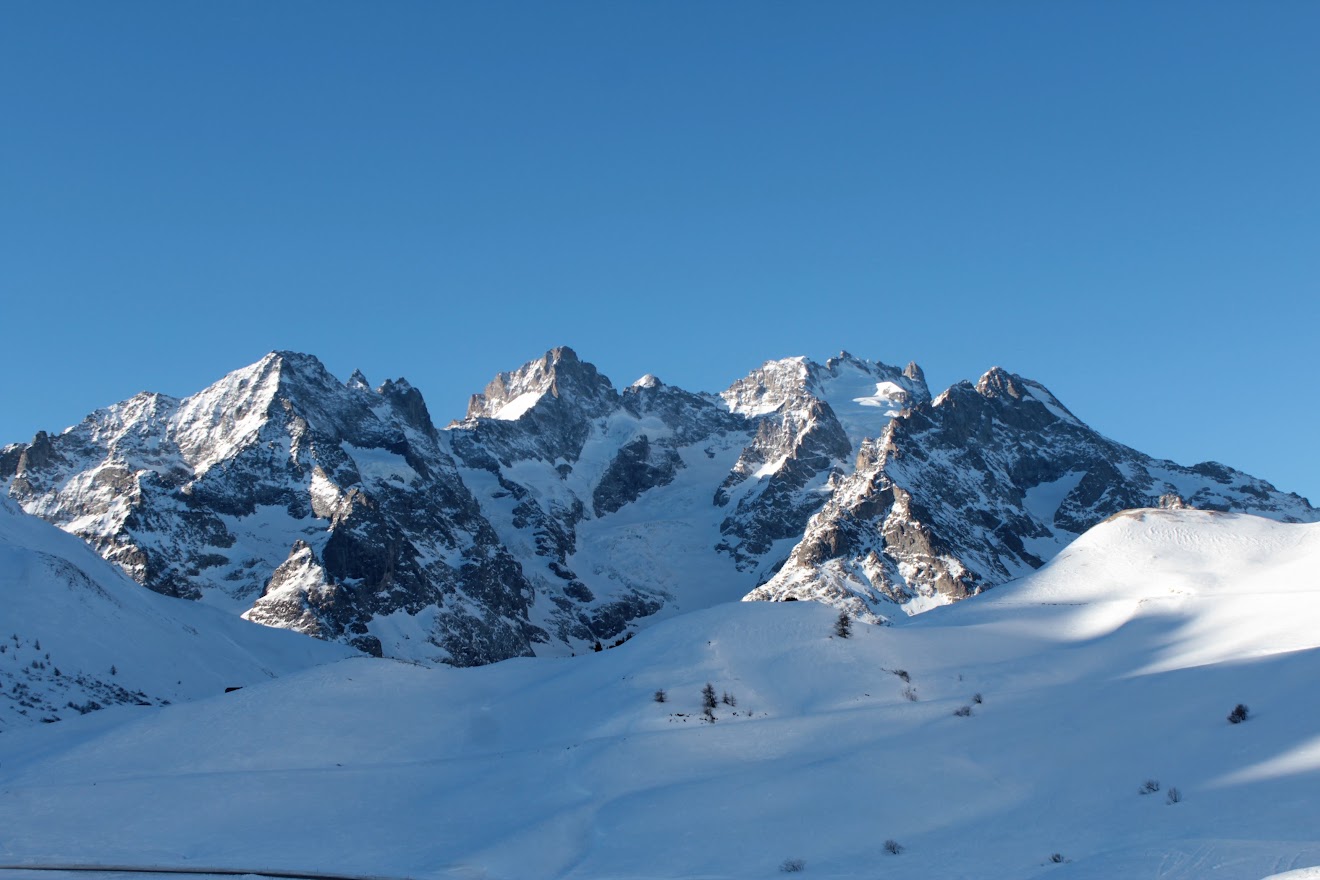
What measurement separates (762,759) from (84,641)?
4415 cm

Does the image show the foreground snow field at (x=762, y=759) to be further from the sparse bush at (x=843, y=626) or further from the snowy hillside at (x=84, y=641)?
the snowy hillside at (x=84, y=641)

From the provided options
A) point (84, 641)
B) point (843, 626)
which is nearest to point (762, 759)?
point (843, 626)

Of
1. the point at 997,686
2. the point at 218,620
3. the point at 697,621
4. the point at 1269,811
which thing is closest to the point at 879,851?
the point at 1269,811

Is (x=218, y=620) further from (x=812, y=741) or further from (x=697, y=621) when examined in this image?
(x=812, y=741)

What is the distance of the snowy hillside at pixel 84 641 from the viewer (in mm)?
51344

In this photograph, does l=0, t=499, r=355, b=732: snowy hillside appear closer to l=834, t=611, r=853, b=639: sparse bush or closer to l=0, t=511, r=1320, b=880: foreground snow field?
l=0, t=511, r=1320, b=880: foreground snow field

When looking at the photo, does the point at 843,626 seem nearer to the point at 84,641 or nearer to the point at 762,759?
the point at 762,759

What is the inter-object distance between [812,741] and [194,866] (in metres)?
14.8

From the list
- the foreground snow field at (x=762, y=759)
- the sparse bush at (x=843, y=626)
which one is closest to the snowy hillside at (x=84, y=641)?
the foreground snow field at (x=762, y=759)

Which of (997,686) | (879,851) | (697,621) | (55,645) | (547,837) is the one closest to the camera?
(879,851)

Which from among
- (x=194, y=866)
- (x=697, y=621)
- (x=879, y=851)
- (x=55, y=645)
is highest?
(x=55, y=645)

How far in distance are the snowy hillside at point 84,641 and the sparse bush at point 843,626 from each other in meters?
31.4

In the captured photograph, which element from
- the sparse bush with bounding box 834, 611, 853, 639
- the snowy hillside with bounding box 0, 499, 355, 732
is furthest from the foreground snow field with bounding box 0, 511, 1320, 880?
the snowy hillside with bounding box 0, 499, 355, 732

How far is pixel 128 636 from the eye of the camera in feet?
216
